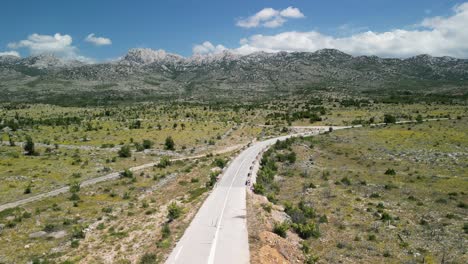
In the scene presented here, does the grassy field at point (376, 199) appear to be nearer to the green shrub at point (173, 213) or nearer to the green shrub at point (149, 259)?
the green shrub at point (149, 259)

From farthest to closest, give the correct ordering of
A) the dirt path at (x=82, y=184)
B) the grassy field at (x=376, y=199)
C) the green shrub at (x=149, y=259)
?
1. the dirt path at (x=82, y=184)
2. the grassy field at (x=376, y=199)
3. the green shrub at (x=149, y=259)

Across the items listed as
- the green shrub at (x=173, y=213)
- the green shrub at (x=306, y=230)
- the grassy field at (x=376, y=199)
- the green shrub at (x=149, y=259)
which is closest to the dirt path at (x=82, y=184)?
the green shrub at (x=173, y=213)

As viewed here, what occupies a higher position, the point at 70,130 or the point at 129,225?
the point at 70,130

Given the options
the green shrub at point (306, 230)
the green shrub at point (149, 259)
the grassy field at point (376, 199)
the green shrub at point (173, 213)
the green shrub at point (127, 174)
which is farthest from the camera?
the green shrub at point (127, 174)

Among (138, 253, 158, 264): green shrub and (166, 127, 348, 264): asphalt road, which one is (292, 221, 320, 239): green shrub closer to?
(166, 127, 348, 264): asphalt road

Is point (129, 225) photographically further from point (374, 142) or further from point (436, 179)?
point (374, 142)

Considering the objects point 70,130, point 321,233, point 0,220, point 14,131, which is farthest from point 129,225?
point 14,131

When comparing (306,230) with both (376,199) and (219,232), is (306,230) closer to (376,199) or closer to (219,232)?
(219,232)
